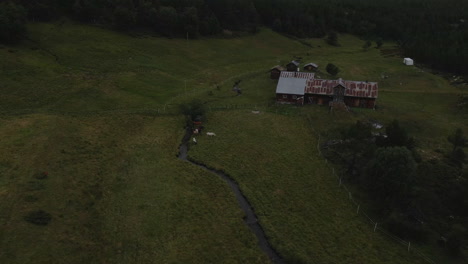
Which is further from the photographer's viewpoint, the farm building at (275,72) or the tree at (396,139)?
the farm building at (275,72)

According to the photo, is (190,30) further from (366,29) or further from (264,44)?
(366,29)

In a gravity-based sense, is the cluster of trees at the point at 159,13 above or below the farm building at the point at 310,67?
above

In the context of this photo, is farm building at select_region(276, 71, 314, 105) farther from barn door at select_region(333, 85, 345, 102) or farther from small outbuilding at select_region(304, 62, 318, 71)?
small outbuilding at select_region(304, 62, 318, 71)

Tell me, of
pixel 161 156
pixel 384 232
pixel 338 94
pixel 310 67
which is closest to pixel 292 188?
pixel 384 232

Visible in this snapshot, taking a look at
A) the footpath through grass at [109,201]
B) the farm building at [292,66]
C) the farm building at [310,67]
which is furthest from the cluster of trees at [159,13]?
the footpath through grass at [109,201]

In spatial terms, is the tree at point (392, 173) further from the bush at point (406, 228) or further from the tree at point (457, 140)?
the tree at point (457, 140)

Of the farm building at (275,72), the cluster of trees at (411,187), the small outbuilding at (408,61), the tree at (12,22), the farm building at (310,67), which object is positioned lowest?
the cluster of trees at (411,187)

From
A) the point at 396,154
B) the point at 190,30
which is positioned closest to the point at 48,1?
the point at 190,30

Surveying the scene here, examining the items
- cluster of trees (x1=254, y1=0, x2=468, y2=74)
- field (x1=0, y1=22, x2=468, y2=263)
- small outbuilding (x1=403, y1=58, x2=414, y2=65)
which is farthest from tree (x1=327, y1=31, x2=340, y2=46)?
field (x1=0, y1=22, x2=468, y2=263)
